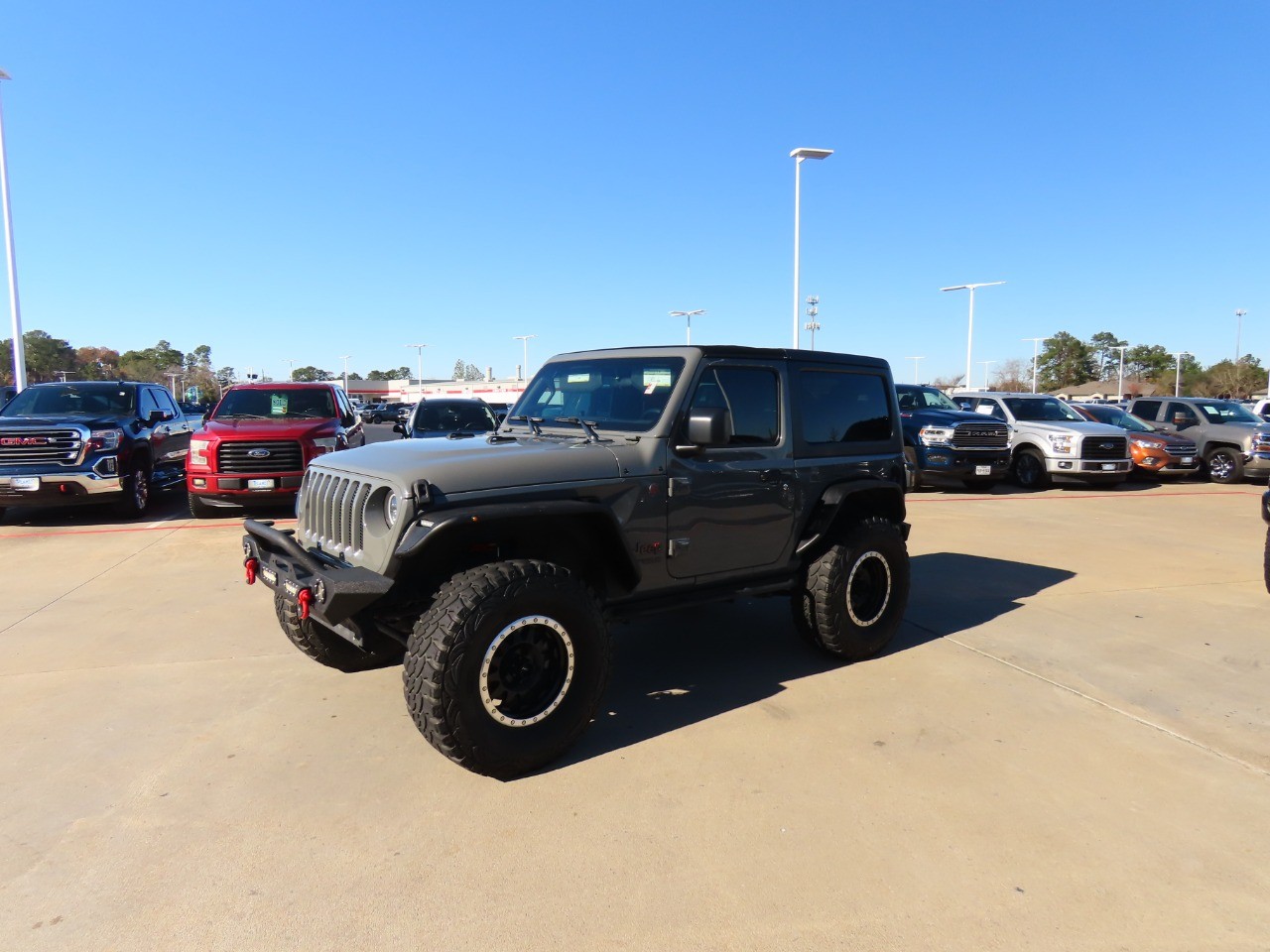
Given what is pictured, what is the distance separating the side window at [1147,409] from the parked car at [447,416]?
49.9 ft

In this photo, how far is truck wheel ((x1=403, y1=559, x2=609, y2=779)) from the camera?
3186 mm

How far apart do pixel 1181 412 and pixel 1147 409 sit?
1002mm

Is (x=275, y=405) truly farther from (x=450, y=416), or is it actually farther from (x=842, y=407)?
(x=842, y=407)

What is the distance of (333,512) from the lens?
384 centimetres

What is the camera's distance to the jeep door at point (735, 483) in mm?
4043

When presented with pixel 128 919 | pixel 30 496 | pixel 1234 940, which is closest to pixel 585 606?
pixel 128 919

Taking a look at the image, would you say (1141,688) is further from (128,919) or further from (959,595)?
(128,919)

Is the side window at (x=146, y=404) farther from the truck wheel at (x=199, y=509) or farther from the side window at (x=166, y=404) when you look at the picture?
the truck wheel at (x=199, y=509)

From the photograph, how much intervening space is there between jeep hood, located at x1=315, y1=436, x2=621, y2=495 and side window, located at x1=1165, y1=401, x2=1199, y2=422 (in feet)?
59.4

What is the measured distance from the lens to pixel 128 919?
2502 mm

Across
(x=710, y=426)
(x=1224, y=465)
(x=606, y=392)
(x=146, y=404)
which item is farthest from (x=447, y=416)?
(x=1224, y=465)

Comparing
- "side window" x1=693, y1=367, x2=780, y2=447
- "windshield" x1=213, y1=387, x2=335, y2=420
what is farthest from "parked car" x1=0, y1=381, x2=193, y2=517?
"side window" x1=693, y1=367, x2=780, y2=447

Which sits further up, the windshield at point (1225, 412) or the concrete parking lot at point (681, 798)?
the windshield at point (1225, 412)

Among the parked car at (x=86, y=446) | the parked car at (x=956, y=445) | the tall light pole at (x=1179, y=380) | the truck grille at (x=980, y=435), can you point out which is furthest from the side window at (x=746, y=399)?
the tall light pole at (x=1179, y=380)
